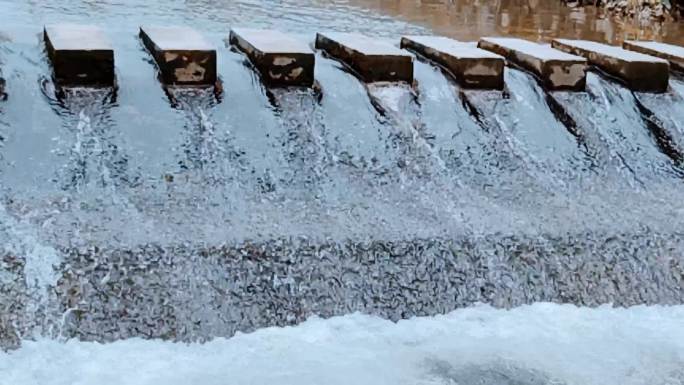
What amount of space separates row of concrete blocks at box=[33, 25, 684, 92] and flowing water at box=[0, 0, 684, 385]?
65mm

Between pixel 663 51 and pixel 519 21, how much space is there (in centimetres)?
573

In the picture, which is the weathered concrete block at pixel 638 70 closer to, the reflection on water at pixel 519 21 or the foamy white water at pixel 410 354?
the foamy white water at pixel 410 354

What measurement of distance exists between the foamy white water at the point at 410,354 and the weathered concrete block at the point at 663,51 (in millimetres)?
1723

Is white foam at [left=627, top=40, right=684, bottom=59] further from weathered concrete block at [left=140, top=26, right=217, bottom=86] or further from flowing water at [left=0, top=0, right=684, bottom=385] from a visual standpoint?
weathered concrete block at [left=140, top=26, right=217, bottom=86]

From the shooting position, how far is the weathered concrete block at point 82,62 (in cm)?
298

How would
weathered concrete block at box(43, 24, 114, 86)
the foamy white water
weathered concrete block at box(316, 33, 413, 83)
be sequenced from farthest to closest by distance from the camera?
weathered concrete block at box(316, 33, 413, 83) → weathered concrete block at box(43, 24, 114, 86) → the foamy white water

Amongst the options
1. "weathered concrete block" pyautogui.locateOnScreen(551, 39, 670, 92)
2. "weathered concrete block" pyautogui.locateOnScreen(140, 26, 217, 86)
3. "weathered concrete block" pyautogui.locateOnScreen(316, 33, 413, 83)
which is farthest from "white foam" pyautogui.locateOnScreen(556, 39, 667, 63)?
"weathered concrete block" pyautogui.locateOnScreen(140, 26, 217, 86)

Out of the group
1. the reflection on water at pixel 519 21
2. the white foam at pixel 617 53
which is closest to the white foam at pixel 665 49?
the white foam at pixel 617 53

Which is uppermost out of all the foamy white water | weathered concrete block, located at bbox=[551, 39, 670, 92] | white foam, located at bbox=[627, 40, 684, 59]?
white foam, located at bbox=[627, 40, 684, 59]

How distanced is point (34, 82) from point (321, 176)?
3.33 feet

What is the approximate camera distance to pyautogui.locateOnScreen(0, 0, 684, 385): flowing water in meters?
2.38

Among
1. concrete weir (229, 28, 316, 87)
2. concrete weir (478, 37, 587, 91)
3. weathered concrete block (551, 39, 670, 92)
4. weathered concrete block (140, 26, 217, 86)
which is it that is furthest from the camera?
weathered concrete block (551, 39, 670, 92)

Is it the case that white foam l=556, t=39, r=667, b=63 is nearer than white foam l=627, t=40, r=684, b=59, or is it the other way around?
white foam l=556, t=39, r=667, b=63

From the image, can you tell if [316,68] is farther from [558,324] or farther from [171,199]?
[558,324]
